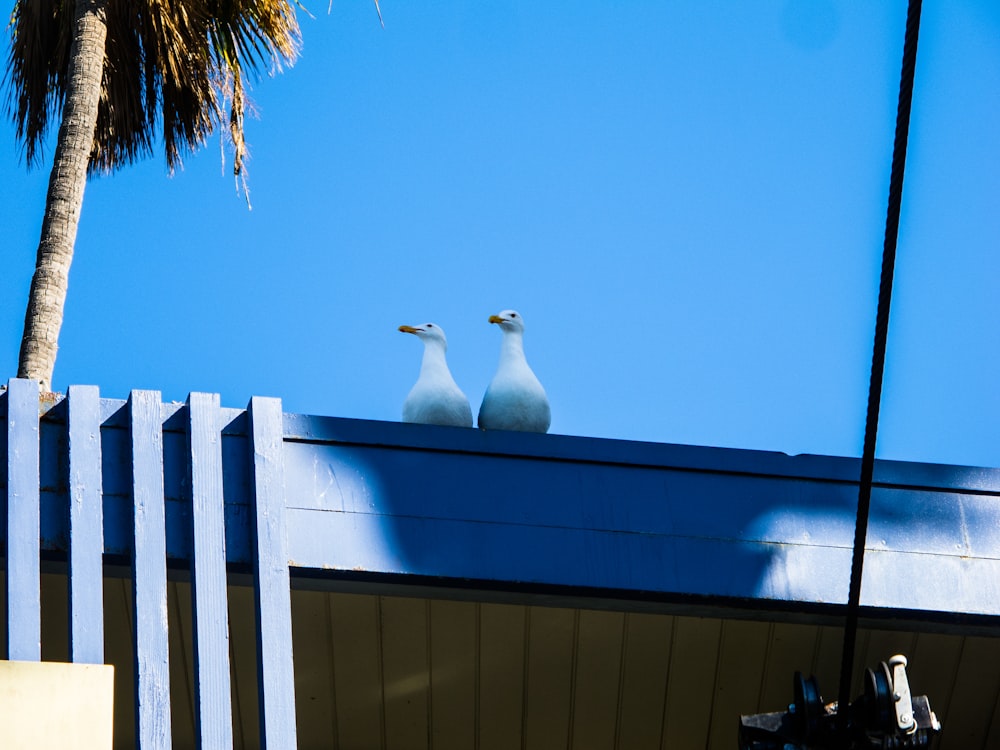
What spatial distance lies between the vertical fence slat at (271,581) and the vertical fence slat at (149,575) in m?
0.22

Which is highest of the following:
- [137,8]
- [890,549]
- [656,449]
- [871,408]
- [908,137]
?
[137,8]

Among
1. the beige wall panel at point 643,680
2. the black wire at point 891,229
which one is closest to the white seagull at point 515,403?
the beige wall panel at point 643,680

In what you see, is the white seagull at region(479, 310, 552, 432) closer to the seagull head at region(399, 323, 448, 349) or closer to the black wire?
the seagull head at region(399, 323, 448, 349)

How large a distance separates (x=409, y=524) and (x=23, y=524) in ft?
3.07

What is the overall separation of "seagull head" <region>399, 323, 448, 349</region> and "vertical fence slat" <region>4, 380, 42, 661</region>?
1901mm

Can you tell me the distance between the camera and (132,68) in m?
6.11

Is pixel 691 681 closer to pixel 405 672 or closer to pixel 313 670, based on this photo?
pixel 405 672

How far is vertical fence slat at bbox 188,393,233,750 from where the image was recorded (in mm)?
3029

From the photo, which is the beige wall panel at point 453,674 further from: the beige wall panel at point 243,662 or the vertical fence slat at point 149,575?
the vertical fence slat at point 149,575

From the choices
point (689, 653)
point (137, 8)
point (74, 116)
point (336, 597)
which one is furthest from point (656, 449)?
point (137, 8)

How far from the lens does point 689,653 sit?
3.99 meters

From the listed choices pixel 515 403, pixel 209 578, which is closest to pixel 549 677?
pixel 515 403

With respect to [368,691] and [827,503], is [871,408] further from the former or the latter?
[368,691]

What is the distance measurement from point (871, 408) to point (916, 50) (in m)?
0.64
